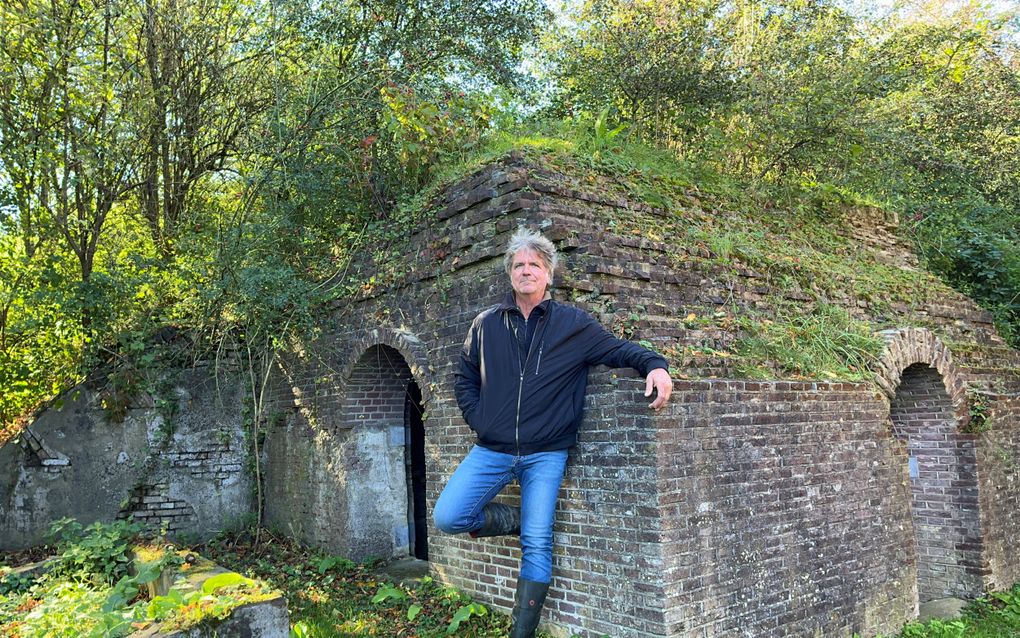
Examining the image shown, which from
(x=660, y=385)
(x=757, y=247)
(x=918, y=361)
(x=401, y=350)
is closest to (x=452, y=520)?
(x=660, y=385)

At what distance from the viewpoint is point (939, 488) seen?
7367 millimetres

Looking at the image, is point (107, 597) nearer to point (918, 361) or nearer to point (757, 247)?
point (757, 247)

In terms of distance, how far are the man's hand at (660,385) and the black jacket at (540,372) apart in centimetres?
6

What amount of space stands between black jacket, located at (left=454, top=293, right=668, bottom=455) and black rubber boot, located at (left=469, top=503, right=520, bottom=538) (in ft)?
1.42

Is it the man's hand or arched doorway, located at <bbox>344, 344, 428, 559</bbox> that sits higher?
the man's hand

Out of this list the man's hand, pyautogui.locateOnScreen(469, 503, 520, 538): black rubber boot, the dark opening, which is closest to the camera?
the man's hand

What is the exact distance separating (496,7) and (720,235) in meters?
6.12

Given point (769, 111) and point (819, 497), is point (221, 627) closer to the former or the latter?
point (819, 497)

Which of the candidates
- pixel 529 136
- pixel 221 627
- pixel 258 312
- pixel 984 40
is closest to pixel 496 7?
pixel 529 136

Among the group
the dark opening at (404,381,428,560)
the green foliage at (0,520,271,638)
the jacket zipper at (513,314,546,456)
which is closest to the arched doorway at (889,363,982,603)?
the jacket zipper at (513,314,546,456)

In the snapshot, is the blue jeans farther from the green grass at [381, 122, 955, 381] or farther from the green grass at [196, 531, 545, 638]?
the green grass at [381, 122, 955, 381]

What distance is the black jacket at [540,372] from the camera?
14.6 ft

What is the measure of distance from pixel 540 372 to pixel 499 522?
1028 mm

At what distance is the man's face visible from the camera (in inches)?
180
